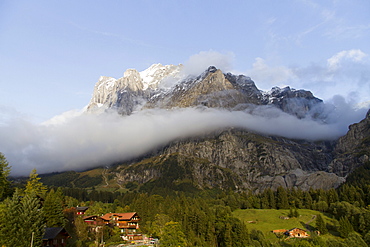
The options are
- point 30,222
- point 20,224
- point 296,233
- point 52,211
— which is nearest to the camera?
point 20,224

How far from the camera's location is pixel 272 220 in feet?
507

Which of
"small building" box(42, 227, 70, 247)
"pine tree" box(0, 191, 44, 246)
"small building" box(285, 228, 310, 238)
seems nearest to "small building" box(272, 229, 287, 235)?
"small building" box(285, 228, 310, 238)

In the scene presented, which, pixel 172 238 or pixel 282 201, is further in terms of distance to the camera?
pixel 282 201

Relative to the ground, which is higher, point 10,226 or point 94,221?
point 10,226

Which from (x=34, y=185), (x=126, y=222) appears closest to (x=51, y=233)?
(x=34, y=185)

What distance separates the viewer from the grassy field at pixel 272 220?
13988 cm

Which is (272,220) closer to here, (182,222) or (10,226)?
(182,222)

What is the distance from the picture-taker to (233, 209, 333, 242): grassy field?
459 ft

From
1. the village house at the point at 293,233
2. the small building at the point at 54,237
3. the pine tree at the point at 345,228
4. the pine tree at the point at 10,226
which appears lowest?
the village house at the point at 293,233

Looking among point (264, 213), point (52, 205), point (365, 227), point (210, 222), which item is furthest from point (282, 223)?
point (52, 205)

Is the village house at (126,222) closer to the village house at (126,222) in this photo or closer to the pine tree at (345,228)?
the village house at (126,222)

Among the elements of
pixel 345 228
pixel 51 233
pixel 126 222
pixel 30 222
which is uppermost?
pixel 30 222

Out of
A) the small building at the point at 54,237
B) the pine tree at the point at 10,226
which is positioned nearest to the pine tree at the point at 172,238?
the small building at the point at 54,237

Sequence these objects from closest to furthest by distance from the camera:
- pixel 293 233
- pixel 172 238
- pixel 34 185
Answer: pixel 172 238 → pixel 34 185 → pixel 293 233
